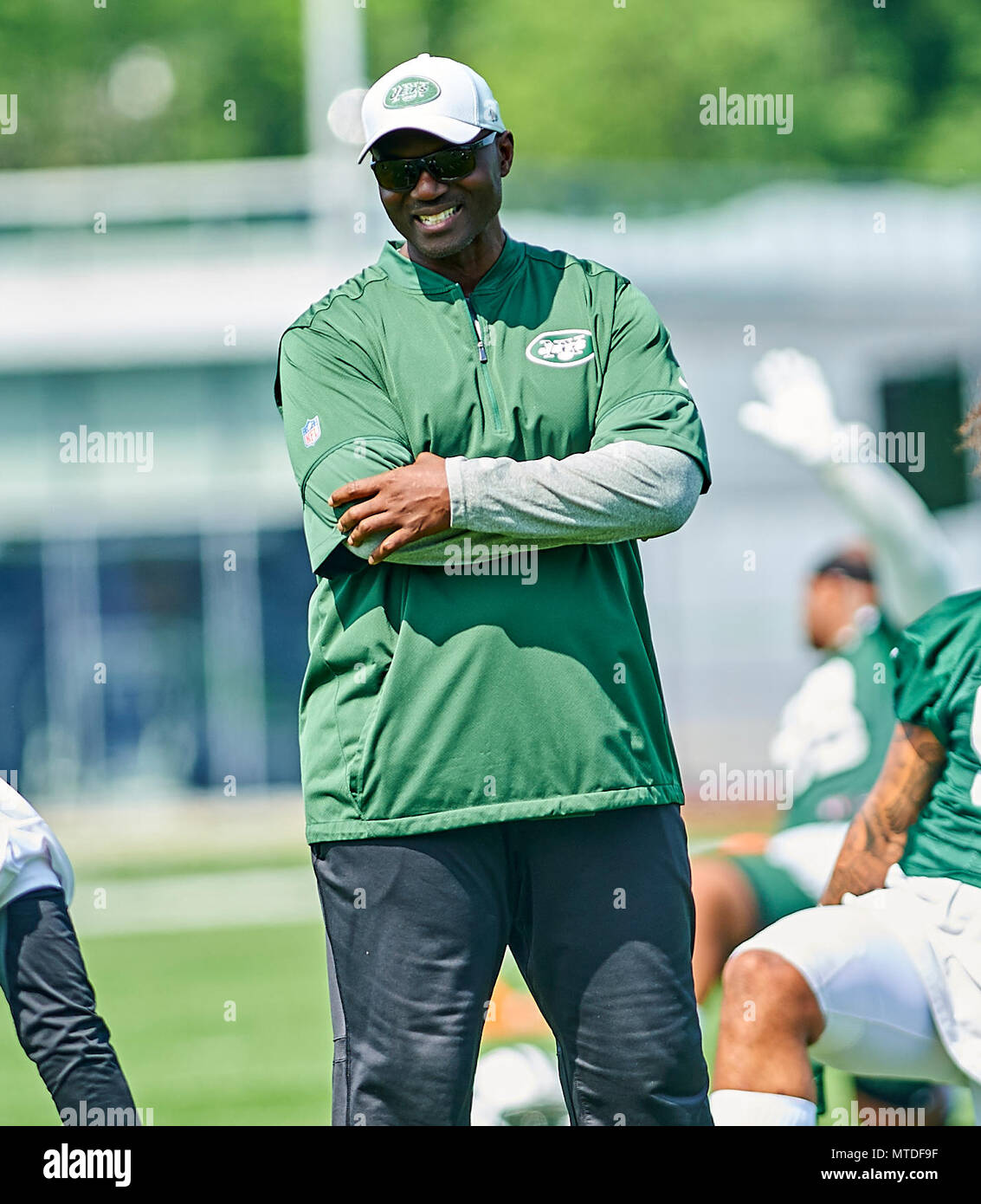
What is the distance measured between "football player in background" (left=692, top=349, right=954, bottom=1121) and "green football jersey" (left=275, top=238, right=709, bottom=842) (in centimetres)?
120

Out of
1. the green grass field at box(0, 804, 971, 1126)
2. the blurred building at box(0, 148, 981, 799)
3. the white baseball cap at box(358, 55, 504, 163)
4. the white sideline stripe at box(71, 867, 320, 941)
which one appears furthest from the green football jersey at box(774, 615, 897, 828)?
the blurred building at box(0, 148, 981, 799)

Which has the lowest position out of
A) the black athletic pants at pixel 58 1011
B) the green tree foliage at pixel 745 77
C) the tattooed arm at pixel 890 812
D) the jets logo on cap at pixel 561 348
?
the black athletic pants at pixel 58 1011

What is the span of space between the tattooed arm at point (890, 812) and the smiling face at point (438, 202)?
147 cm

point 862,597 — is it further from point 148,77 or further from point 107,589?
point 148,77

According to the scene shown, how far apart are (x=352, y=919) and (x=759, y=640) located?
15845mm

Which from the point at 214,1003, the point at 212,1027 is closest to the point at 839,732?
the point at 212,1027

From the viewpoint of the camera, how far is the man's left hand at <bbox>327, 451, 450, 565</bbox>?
291 centimetres

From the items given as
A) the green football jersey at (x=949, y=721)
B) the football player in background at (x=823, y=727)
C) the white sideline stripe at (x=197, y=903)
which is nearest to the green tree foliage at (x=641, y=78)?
the white sideline stripe at (x=197, y=903)

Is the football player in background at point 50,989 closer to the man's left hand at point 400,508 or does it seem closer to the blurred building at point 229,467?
the man's left hand at point 400,508

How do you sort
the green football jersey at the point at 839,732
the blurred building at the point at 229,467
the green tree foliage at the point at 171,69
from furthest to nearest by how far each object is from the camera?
the green tree foliage at the point at 171,69 < the blurred building at the point at 229,467 < the green football jersey at the point at 839,732

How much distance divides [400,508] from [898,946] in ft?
4.62

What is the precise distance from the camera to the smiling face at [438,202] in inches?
121

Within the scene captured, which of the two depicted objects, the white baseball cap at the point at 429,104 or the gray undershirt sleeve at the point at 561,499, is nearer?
the gray undershirt sleeve at the point at 561,499

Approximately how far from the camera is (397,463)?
3012 mm
